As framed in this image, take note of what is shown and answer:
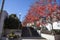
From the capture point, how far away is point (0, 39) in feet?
49.9

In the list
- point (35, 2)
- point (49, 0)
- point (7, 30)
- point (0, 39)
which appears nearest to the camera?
point (0, 39)

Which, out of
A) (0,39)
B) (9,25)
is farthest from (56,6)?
(9,25)

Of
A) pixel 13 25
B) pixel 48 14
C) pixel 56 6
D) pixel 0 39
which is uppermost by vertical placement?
pixel 56 6

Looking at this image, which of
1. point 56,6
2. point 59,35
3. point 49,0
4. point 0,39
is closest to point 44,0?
point 49,0

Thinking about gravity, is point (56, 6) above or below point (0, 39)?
above

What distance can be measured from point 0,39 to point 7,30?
6258 mm

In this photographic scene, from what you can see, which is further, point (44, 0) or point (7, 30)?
point (7, 30)

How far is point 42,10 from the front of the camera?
1652 cm

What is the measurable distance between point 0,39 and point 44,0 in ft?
24.6

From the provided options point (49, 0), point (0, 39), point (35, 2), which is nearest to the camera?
point (0, 39)

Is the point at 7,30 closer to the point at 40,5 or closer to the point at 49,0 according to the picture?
the point at 40,5

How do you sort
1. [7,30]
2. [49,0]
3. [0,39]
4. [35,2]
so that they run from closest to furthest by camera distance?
[0,39] < [49,0] < [35,2] < [7,30]

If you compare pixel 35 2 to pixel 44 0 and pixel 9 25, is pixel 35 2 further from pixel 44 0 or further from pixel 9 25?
pixel 9 25

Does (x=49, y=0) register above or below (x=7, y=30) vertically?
above
